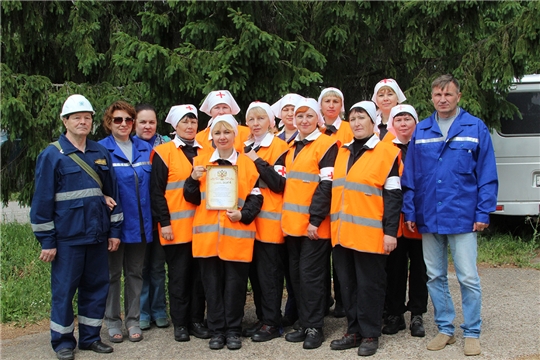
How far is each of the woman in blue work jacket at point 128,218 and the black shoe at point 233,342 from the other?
36.7 inches

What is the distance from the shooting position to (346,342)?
4980 millimetres

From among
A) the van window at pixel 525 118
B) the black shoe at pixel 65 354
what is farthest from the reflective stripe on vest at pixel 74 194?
the van window at pixel 525 118

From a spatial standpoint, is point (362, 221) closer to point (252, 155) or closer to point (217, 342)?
point (252, 155)

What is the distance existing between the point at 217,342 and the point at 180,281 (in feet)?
2.28

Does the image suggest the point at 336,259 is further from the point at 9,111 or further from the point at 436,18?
the point at 9,111

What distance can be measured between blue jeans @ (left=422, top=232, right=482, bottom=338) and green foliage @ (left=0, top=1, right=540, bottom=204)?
3.32 metres

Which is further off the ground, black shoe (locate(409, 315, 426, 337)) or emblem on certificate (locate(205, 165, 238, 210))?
emblem on certificate (locate(205, 165, 238, 210))

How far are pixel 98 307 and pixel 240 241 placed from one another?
56.5 inches

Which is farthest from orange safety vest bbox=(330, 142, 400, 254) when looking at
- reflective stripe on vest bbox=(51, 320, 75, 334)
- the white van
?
the white van

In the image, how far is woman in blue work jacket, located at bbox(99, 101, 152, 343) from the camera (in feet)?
17.6

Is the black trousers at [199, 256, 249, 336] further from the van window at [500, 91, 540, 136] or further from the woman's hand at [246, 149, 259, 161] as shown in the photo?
the van window at [500, 91, 540, 136]

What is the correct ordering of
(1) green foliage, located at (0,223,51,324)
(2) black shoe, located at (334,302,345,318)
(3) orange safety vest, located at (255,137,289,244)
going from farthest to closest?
1. (1) green foliage, located at (0,223,51,324)
2. (2) black shoe, located at (334,302,345,318)
3. (3) orange safety vest, located at (255,137,289,244)

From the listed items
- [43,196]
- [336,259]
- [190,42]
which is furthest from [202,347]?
[190,42]

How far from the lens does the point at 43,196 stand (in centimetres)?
480
